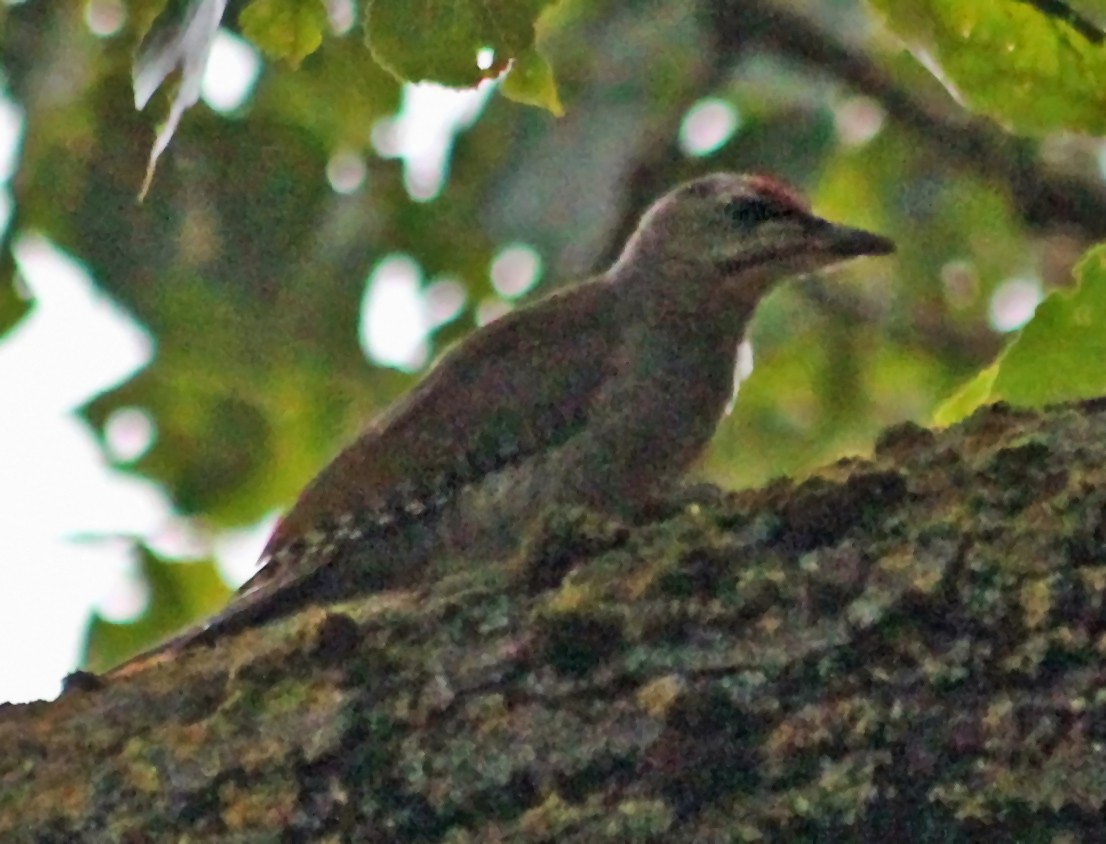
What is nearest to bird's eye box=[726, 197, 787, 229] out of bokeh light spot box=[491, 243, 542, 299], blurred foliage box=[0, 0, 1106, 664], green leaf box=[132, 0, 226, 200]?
blurred foliage box=[0, 0, 1106, 664]

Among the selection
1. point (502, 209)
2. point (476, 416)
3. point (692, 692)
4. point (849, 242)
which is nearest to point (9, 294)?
point (502, 209)

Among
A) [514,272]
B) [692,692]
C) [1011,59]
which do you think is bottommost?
[692,692]

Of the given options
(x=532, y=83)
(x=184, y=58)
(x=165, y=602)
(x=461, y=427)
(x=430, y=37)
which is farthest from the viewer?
(x=165, y=602)

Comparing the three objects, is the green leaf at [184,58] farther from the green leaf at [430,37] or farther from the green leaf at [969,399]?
the green leaf at [969,399]

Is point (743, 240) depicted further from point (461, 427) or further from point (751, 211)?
point (461, 427)

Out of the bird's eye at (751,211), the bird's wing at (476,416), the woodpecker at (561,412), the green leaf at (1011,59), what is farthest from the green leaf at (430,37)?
the bird's eye at (751,211)

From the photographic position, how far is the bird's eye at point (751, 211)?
15.8 feet

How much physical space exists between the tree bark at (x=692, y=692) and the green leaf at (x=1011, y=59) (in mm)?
464

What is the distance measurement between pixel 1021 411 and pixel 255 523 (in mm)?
3115

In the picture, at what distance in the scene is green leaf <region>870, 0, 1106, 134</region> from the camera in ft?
8.58

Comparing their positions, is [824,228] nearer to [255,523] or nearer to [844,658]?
→ [255,523]

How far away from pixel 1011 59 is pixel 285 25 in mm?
1072

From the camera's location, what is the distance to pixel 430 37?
2576 mm

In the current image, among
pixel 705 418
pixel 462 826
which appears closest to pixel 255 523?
pixel 705 418
